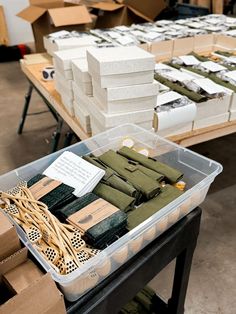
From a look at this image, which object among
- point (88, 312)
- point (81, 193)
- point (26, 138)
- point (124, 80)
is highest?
point (124, 80)

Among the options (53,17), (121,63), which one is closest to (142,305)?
(121,63)

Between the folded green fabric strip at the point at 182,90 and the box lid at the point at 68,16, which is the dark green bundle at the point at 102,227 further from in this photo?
the box lid at the point at 68,16

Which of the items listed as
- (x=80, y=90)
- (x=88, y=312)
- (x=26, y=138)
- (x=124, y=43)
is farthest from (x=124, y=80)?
(x=26, y=138)

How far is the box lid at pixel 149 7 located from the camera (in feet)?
12.2

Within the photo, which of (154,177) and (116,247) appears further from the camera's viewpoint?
(154,177)

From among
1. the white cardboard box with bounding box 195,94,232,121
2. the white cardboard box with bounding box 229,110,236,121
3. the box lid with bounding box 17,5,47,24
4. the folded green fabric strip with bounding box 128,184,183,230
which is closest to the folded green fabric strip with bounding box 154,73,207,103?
the white cardboard box with bounding box 195,94,232,121

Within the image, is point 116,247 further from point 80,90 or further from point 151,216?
point 80,90

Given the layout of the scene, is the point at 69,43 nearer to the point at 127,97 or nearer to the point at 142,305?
the point at 127,97

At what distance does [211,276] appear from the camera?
1.58 m

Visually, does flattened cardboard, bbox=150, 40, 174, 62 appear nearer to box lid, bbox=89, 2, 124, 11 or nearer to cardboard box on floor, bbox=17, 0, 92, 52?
cardboard box on floor, bbox=17, 0, 92, 52

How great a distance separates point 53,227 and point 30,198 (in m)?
0.14

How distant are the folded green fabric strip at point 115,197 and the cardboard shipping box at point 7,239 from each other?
275 mm

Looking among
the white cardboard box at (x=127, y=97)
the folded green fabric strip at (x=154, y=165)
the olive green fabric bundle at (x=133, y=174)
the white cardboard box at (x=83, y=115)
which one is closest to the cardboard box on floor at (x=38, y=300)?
the olive green fabric bundle at (x=133, y=174)

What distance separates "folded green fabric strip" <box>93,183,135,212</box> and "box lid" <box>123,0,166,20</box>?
10.8ft
